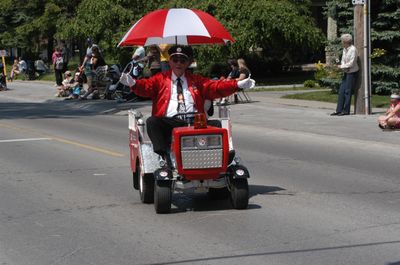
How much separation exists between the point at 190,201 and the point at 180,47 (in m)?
1.83

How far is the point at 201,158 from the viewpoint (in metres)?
8.53

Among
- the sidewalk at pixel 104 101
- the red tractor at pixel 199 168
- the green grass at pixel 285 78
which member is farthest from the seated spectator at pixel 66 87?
the red tractor at pixel 199 168

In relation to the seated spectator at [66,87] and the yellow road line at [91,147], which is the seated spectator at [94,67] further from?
the yellow road line at [91,147]

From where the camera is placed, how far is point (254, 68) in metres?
36.4

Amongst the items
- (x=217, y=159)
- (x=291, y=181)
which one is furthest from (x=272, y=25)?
(x=217, y=159)

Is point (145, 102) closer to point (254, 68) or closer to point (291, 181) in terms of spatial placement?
point (254, 68)

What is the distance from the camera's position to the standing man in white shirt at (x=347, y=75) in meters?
19.3

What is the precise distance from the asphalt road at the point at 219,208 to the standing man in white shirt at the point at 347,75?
2.43m

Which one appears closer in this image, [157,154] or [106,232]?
[106,232]

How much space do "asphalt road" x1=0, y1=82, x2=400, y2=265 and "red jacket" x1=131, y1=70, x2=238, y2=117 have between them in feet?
3.85

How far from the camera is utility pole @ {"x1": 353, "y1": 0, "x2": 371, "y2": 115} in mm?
19344

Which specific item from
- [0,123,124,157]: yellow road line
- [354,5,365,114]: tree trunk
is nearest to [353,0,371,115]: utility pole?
[354,5,365,114]: tree trunk

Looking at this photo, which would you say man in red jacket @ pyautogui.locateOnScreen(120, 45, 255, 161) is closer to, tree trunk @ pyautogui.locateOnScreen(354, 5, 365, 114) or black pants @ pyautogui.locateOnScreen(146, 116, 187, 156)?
black pants @ pyautogui.locateOnScreen(146, 116, 187, 156)

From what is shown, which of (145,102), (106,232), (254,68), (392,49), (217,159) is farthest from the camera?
(254,68)
